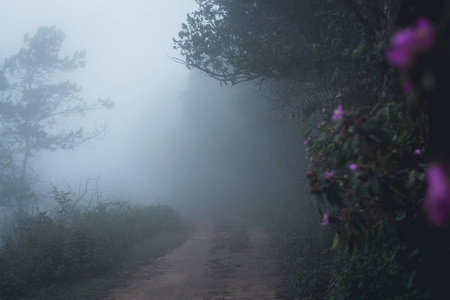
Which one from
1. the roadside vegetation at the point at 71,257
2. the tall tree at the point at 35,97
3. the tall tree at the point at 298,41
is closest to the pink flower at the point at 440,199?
the tall tree at the point at 298,41

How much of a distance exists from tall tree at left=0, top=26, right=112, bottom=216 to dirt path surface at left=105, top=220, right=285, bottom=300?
15076mm

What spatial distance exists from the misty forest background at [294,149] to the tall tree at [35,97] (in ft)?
0.34

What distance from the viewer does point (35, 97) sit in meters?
25.3

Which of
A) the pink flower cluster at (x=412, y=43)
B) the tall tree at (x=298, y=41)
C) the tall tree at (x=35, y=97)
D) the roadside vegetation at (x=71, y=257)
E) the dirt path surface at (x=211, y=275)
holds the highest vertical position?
the tall tree at (x=35, y=97)

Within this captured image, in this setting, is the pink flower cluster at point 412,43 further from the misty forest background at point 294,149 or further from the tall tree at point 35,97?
the tall tree at point 35,97

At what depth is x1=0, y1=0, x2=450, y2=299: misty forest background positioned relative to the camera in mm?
2455

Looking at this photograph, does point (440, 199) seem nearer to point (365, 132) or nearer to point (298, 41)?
point (365, 132)

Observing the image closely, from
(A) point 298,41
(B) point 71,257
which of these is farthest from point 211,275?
(A) point 298,41

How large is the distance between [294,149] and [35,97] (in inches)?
734

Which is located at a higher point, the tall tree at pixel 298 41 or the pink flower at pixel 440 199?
the tall tree at pixel 298 41

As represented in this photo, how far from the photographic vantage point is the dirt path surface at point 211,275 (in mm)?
7461

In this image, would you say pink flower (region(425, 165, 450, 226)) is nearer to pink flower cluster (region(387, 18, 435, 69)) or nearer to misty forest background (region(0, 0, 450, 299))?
misty forest background (region(0, 0, 450, 299))

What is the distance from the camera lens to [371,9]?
6.83 m

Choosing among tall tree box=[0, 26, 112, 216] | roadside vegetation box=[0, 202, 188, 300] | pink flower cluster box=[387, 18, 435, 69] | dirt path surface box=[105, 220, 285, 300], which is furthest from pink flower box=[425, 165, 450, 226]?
tall tree box=[0, 26, 112, 216]
